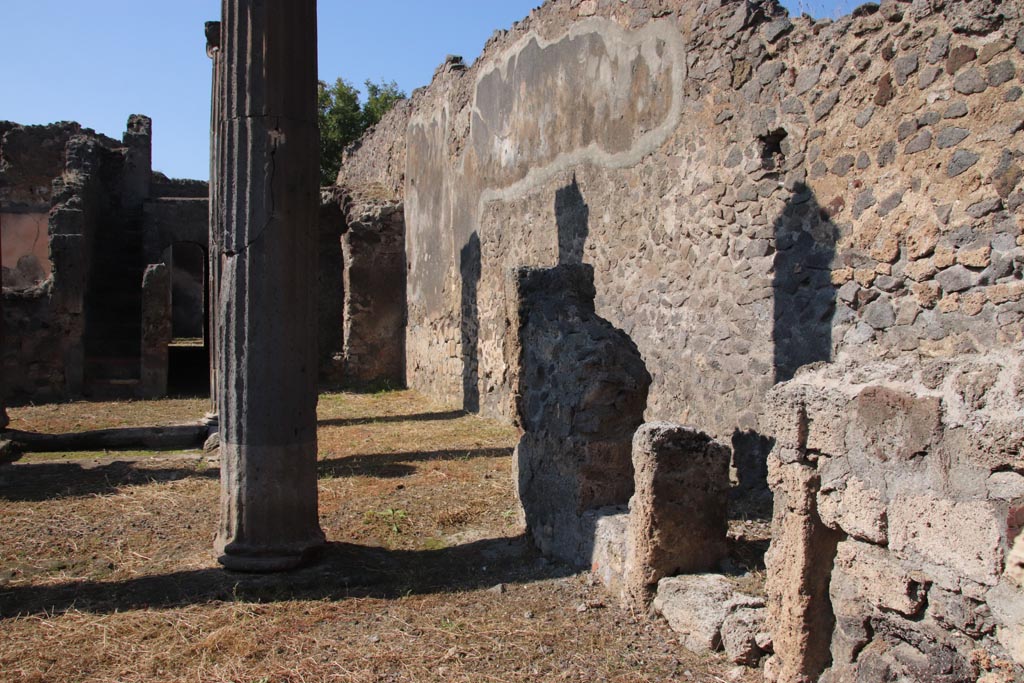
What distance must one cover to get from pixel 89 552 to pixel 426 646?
2553 mm

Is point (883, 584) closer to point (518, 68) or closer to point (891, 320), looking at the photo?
point (891, 320)

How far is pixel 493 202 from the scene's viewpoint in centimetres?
1097

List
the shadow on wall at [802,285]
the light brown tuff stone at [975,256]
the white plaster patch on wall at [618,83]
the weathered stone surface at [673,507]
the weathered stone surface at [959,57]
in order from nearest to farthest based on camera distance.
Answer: the weathered stone surface at [673,507], the light brown tuff stone at [975,256], the weathered stone surface at [959,57], the shadow on wall at [802,285], the white plaster patch on wall at [618,83]

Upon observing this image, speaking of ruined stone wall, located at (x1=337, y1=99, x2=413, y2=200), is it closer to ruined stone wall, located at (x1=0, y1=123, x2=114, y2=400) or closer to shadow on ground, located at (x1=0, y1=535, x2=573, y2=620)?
ruined stone wall, located at (x1=0, y1=123, x2=114, y2=400)

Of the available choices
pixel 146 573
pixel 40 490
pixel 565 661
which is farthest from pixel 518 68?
pixel 565 661

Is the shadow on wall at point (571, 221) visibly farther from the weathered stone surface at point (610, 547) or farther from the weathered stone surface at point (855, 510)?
the weathered stone surface at point (855, 510)

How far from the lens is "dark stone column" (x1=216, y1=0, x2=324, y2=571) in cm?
470

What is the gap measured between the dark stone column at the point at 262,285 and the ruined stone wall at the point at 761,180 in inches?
121

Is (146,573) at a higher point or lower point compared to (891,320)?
lower

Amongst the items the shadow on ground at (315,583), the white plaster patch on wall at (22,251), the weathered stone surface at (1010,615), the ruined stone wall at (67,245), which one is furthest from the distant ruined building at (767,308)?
the white plaster patch on wall at (22,251)

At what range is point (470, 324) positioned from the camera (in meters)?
11.7

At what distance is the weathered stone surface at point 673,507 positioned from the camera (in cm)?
396

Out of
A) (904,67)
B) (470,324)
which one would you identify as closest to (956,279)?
(904,67)

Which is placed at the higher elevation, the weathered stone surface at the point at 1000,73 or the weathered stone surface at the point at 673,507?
the weathered stone surface at the point at 1000,73
